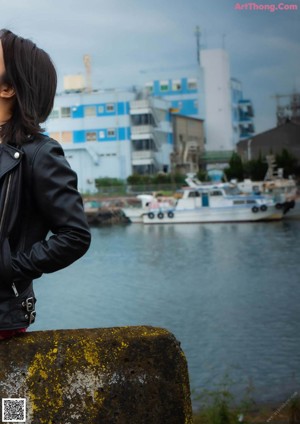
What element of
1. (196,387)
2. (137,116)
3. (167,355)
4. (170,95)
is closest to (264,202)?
(137,116)

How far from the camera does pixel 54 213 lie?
612 millimetres

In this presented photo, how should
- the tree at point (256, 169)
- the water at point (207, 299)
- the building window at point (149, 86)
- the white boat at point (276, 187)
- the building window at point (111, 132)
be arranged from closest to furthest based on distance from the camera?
the water at point (207, 299)
the white boat at point (276, 187)
the tree at point (256, 169)
the building window at point (111, 132)
the building window at point (149, 86)

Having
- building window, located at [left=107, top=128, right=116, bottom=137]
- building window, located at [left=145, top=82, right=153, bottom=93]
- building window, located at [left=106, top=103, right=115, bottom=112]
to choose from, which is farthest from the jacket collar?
building window, located at [left=145, top=82, right=153, bottom=93]

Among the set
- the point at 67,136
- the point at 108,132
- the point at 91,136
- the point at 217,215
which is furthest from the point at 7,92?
the point at 108,132

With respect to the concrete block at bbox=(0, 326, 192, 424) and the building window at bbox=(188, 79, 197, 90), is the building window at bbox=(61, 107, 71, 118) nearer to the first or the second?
the building window at bbox=(188, 79, 197, 90)

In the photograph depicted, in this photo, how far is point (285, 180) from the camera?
12219 mm

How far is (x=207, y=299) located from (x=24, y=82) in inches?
201

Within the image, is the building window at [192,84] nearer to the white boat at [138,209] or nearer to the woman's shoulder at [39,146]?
the white boat at [138,209]

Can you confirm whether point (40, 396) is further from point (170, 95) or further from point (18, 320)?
point (170, 95)

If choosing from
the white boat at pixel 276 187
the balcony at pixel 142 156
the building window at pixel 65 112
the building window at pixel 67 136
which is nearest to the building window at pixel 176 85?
the balcony at pixel 142 156

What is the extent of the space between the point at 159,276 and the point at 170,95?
13.8 m

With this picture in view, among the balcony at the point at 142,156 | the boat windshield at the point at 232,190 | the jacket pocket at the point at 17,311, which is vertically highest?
the balcony at the point at 142,156

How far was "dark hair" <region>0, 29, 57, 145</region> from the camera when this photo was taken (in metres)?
0.62

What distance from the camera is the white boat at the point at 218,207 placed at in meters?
14.4
